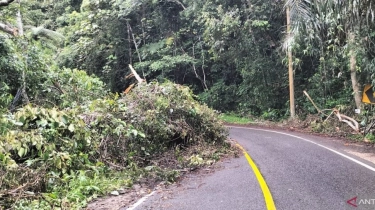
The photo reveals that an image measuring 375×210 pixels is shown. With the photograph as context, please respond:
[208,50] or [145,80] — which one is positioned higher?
[208,50]

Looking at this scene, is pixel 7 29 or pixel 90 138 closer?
pixel 90 138

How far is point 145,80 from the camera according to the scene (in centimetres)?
1552

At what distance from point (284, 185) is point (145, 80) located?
962 centimetres

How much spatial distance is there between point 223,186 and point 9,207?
13.5 feet

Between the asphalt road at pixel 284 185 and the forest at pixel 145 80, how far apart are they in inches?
51.7

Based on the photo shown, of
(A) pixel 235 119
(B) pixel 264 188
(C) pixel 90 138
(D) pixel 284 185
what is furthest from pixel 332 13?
(A) pixel 235 119

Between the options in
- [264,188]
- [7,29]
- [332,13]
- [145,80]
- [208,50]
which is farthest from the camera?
[208,50]

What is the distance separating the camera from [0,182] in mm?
6520

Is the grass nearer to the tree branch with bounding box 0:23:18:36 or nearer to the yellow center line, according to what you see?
the yellow center line

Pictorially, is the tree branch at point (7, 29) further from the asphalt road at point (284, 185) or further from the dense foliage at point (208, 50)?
the asphalt road at point (284, 185)

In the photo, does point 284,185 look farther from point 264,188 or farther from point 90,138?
point 90,138

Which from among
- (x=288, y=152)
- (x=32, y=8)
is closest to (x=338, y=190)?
(x=288, y=152)

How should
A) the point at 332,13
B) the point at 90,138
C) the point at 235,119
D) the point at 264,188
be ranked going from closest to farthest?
the point at 264,188 < the point at 90,138 < the point at 332,13 < the point at 235,119

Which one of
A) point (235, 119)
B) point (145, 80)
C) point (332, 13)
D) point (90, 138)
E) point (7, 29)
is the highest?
point (7, 29)
